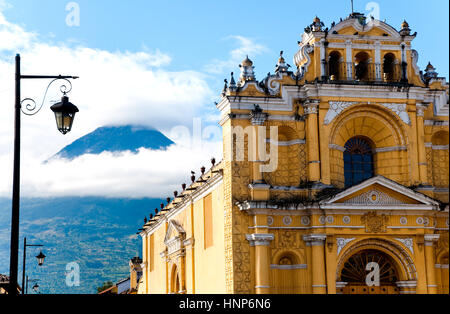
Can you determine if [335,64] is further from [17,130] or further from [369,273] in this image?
[17,130]

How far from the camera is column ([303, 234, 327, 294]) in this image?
30703 millimetres

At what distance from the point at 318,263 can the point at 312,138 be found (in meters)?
5.13

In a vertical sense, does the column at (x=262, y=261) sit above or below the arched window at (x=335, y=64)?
below

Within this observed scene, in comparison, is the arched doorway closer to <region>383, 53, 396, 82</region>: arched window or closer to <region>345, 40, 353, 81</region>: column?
<region>345, 40, 353, 81</region>: column

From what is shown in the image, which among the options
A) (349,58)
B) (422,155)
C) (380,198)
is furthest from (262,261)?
(349,58)

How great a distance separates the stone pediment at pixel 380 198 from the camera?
101 ft

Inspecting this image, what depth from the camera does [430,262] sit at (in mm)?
31609

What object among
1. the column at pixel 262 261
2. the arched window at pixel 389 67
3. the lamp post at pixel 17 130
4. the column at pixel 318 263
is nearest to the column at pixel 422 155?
the arched window at pixel 389 67

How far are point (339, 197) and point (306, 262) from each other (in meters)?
3.00

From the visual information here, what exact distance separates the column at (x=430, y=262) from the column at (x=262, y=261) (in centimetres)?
648

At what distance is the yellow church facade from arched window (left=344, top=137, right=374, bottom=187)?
43mm

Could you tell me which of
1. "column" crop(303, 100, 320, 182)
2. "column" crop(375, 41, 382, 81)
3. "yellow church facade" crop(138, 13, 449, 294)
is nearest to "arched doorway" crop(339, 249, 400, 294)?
"yellow church facade" crop(138, 13, 449, 294)

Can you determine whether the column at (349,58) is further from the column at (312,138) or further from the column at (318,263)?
the column at (318,263)
